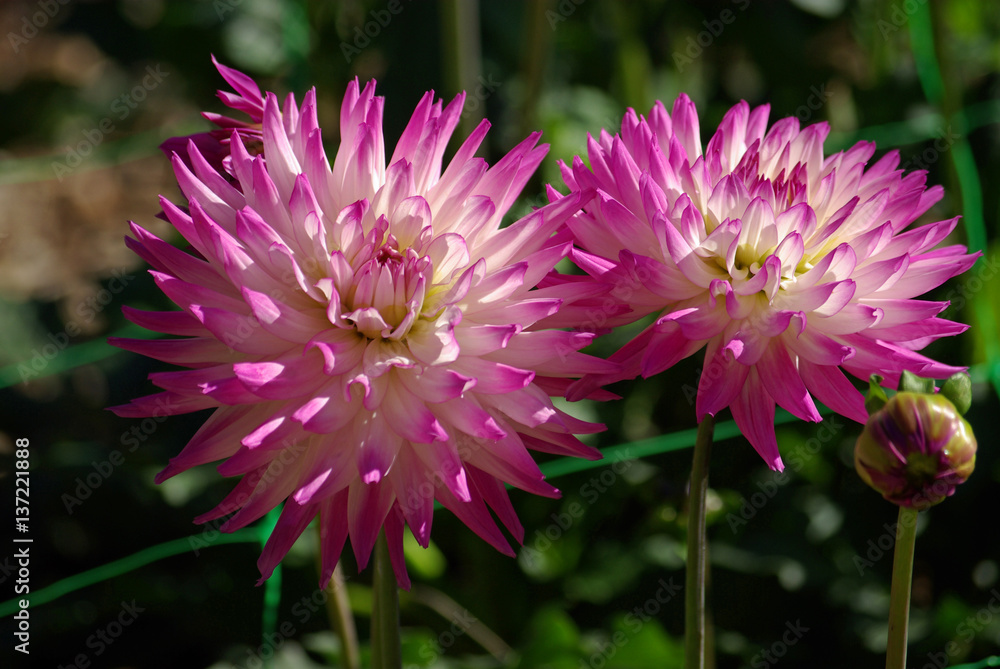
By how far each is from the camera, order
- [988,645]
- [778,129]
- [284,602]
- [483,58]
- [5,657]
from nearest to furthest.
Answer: [778,129] → [988,645] → [5,657] → [284,602] → [483,58]

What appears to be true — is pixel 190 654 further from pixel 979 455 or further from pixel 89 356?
pixel 979 455

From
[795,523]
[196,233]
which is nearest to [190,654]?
[795,523]

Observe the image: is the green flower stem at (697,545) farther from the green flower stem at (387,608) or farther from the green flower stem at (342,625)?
the green flower stem at (342,625)

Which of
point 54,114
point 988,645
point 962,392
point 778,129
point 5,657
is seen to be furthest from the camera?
point 54,114

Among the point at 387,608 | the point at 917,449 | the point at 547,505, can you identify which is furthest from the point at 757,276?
the point at 547,505

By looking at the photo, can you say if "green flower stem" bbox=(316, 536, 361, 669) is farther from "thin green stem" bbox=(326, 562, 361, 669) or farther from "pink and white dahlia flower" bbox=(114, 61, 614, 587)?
"pink and white dahlia flower" bbox=(114, 61, 614, 587)

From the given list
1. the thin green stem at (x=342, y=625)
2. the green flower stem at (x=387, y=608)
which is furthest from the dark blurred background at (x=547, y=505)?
the green flower stem at (x=387, y=608)
